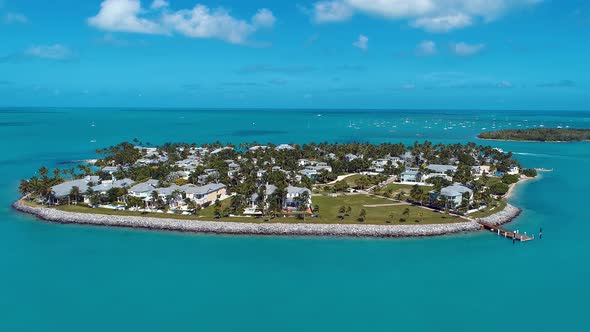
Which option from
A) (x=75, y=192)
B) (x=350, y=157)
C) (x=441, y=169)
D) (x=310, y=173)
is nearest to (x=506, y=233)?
(x=441, y=169)

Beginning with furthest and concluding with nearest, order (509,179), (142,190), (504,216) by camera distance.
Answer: (509,179) → (142,190) → (504,216)

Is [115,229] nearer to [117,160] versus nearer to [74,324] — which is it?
[74,324]

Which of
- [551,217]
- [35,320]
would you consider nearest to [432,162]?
[551,217]

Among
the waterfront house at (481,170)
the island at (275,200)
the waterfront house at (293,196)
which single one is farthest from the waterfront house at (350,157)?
the waterfront house at (293,196)

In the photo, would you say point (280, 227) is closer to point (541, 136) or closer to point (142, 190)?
point (142, 190)

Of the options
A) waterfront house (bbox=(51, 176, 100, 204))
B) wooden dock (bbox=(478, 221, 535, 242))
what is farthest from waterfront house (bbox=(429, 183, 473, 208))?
waterfront house (bbox=(51, 176, 100, 204))
